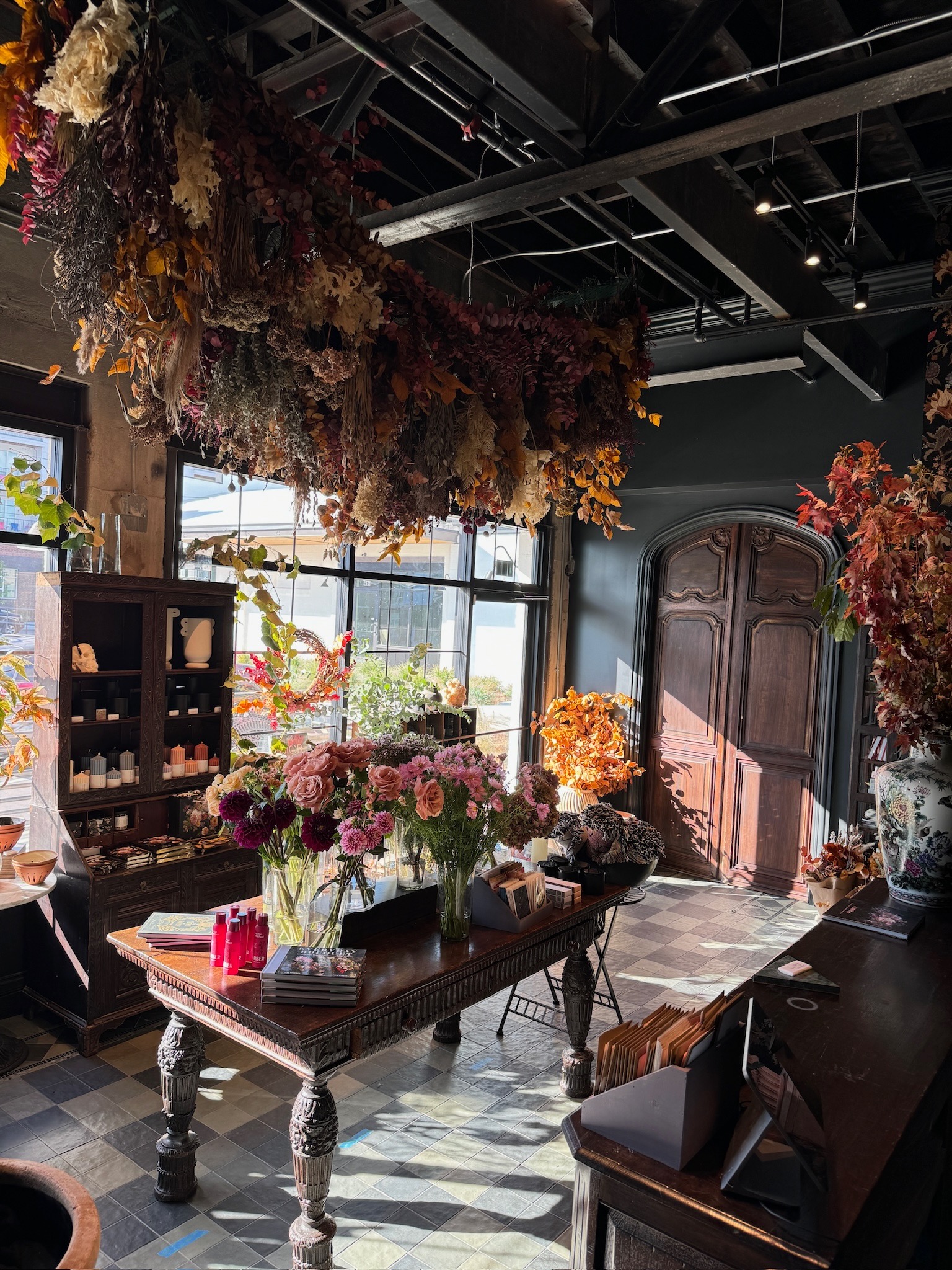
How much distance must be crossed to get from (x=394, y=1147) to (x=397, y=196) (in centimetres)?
528

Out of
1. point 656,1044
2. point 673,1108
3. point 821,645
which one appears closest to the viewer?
point 673,1108

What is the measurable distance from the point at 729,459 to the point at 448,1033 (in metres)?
5.16

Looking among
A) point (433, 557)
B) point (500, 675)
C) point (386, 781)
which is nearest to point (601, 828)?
point (386, 781)

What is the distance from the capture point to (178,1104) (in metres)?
2.92

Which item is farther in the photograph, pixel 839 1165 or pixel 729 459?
pixel 729 459

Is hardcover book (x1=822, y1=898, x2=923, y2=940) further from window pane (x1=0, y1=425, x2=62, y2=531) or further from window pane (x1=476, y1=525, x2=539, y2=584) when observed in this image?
window pane (x1=476, y1=525, x2=539, y2=584)

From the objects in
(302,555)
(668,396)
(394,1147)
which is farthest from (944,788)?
(668,396)

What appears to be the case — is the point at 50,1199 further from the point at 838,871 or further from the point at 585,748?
the point at 585,748

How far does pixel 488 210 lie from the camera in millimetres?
3232

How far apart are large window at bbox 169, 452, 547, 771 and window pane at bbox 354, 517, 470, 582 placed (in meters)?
A: 0.01

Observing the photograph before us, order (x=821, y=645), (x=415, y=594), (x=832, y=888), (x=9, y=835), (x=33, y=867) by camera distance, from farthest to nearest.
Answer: (x=415, y=594) < (x=821, y=645) < (x=832, y=888) < (x=9, y=835) < (x=33, y=867)

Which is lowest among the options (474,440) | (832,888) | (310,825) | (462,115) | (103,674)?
(832,888)

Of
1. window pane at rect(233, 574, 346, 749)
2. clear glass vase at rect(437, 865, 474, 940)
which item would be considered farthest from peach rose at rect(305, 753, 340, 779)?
window pane at rect(233, 574, 346, 749)

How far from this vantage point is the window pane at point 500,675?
7.74 metres
